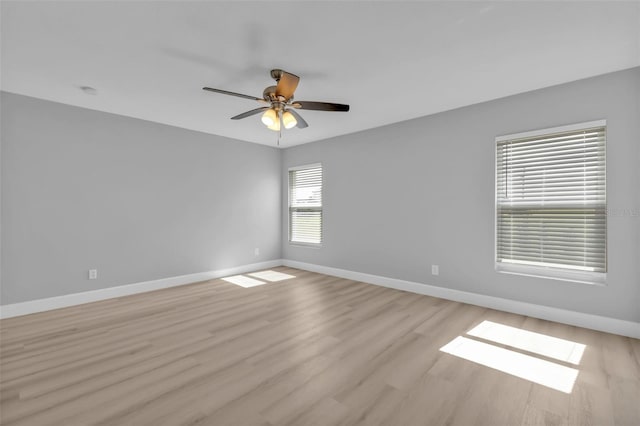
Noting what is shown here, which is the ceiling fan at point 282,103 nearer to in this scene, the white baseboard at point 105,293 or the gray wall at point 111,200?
the gray wall at point 111,200

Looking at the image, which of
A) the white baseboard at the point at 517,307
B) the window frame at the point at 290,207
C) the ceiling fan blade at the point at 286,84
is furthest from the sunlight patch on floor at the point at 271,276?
the ceiling fan blade at the point at 286,84

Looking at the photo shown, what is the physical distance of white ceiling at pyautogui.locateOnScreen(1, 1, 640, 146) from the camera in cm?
190

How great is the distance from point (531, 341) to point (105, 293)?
499 cm

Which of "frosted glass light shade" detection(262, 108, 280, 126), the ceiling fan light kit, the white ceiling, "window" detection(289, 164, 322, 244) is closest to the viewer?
the white ceiling

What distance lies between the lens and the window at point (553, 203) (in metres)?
2.84

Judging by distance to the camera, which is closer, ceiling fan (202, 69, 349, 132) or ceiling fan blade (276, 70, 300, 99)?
ceiling fan blade (276, 70, 300, 99)

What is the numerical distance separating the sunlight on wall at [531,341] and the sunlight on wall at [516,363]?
6.2 inches

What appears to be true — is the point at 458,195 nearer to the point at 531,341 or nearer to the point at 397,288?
the point at 397,288

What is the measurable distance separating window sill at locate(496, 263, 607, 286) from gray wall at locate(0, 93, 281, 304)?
13.8 feet

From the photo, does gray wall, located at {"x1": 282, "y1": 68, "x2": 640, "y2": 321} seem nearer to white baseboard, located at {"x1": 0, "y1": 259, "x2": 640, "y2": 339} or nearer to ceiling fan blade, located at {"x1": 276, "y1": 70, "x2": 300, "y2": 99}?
white baseboard, located at {"x1": 0, "y1": 259, "x2": 640, "y2": 339}

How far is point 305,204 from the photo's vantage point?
5.74m

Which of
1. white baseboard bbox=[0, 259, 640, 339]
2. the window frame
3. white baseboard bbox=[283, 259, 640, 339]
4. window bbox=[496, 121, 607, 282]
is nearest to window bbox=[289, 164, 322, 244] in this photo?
the window frame

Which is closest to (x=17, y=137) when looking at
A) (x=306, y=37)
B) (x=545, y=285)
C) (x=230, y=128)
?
(x=230, y=128)

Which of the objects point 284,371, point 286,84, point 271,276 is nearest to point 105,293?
point 271,276
